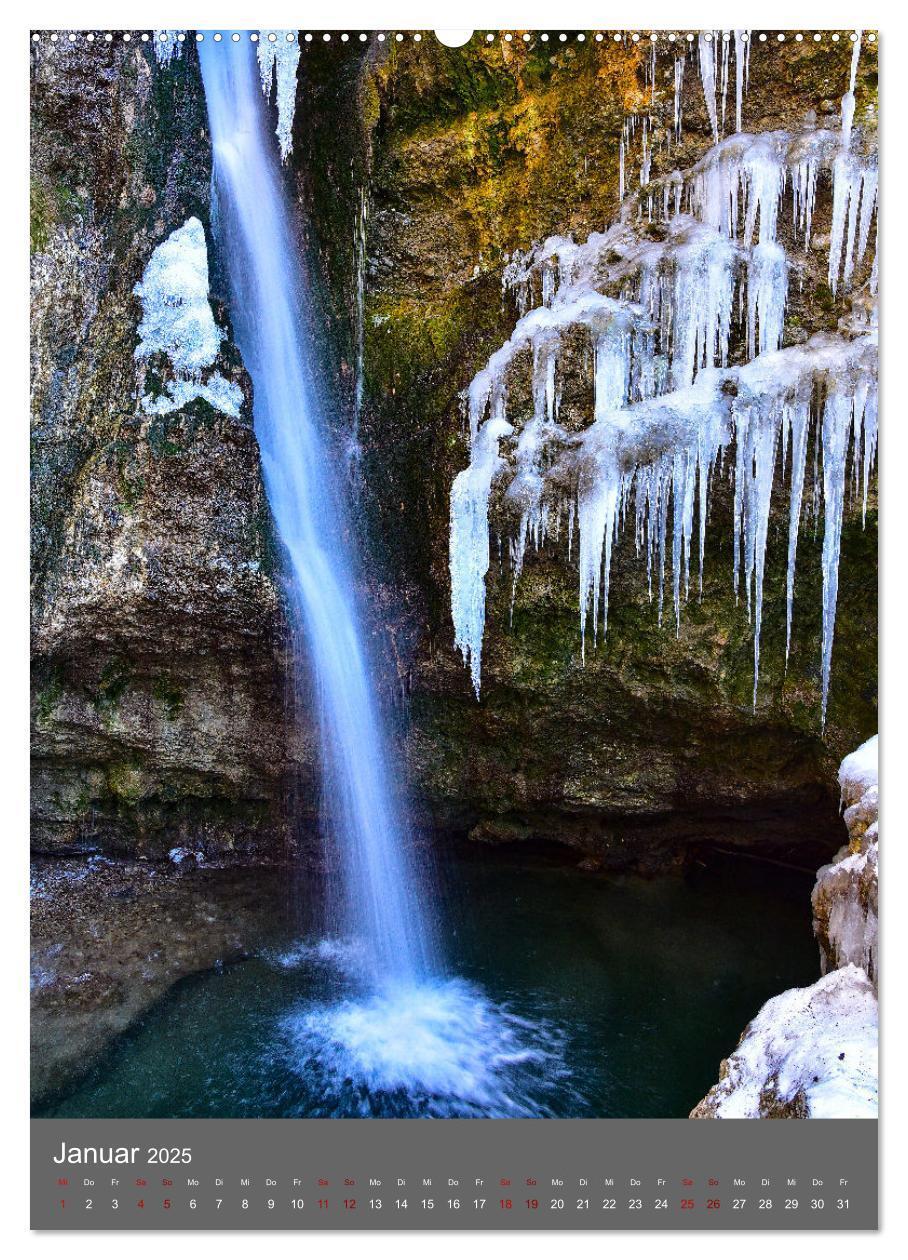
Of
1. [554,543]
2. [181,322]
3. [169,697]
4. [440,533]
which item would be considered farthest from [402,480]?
[169,697]

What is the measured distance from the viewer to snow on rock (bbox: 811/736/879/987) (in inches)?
99.3

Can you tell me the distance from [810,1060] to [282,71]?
3.93 m

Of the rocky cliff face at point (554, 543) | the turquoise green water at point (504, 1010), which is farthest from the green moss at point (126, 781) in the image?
the rocky cliff face at point (554, 543)

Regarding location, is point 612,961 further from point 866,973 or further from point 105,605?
point 105,605

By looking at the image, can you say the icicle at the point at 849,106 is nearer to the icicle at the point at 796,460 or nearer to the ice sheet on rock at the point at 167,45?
the icicle at the point at 796,460

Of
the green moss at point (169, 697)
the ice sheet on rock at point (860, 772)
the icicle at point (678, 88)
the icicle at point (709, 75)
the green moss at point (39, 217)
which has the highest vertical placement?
the icicle at point (678, 88)

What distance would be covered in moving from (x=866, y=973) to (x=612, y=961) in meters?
1.98

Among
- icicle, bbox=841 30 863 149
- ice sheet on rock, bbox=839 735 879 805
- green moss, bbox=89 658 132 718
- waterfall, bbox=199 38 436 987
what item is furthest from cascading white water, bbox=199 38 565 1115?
icicle, bbox=841 30 863 149

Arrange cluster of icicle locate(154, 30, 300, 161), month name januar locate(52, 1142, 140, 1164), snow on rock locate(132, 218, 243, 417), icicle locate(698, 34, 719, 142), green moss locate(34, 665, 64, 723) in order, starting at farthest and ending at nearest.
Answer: green moss locate(34, 665, 64, 723)
snow on rock locate(132, 218, 243, 417)
icicle locate(698, 34, 719, 142)
cluster of icicle locate(154, 30, 300, 161)
month name januar locate(52, 1142, 140, 1164)

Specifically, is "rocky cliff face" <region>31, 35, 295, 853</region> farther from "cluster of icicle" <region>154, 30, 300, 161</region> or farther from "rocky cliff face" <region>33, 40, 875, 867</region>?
"cluster of icicle" <region>154, 30, 300, 161</region>

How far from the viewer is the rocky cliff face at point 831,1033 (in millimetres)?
2227

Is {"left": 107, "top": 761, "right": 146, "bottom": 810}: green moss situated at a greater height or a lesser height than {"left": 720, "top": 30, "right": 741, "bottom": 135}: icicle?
lesser

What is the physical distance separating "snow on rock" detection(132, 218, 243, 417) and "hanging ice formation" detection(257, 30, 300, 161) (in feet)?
1.79

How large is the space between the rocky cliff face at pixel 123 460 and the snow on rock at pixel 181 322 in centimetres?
4
